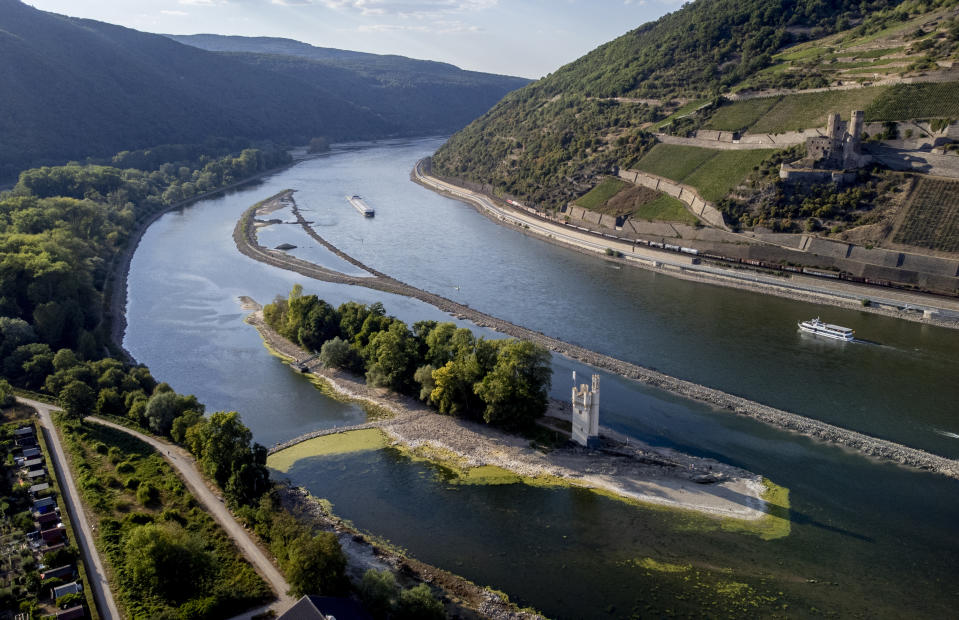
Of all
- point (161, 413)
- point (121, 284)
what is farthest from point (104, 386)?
point (121, 284)

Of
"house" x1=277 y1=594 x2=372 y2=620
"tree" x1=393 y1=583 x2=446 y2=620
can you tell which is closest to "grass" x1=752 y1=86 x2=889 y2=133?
"tree" x1=393 y1=583 x2=446 y2=620

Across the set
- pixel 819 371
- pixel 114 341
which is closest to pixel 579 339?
pixel 819 371

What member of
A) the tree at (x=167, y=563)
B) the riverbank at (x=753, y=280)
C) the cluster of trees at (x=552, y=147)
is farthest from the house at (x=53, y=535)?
the cluster of trees at (x=552, y=147)

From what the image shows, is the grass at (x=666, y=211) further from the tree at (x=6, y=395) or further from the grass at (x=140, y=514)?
the tree at (x=6, y=395)

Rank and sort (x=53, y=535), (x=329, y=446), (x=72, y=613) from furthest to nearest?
1. (x=329, y=446)
2. (x=53, y=535)
3. (x=72, y=613)

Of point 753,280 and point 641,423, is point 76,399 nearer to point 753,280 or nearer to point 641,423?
point 641,423

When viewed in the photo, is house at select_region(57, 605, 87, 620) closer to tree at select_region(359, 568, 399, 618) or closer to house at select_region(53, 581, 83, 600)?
house at select_region(53, 581, 83, 600)

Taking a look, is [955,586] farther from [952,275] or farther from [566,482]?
[952,275]
